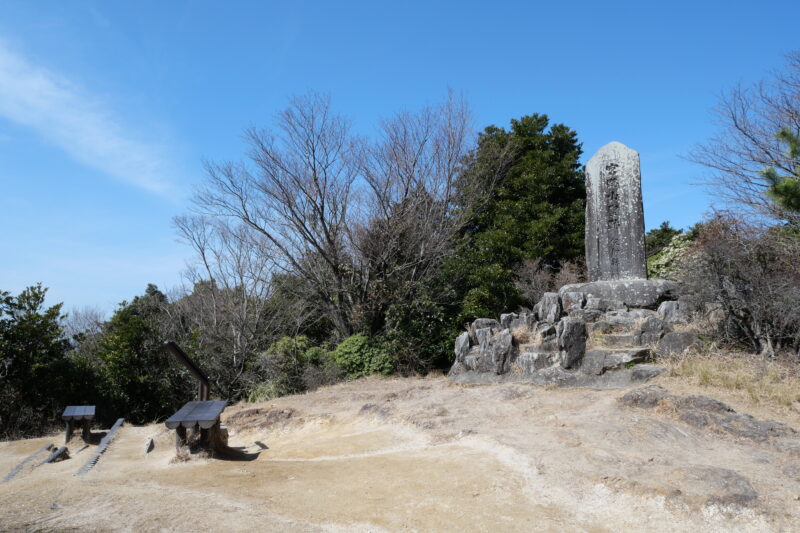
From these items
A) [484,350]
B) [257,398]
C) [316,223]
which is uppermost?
[316,223]

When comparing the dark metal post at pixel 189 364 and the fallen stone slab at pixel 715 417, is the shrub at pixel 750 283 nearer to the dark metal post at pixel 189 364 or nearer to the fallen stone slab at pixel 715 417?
the fallen stone slab at pixel 715 417

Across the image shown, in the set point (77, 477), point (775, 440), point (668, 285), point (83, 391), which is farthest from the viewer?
point (83, 391)

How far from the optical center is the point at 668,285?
913 cm

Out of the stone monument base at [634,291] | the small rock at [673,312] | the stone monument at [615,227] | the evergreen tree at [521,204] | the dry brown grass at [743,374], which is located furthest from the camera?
the evergreen tree at [521,204]

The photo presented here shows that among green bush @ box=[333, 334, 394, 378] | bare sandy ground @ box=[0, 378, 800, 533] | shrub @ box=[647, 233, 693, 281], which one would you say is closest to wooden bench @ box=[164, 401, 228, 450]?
bare sandy ground @ box=[0, 378, 800, 533]

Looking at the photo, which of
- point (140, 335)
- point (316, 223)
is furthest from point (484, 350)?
point (140, 335)

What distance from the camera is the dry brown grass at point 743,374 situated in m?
5.95

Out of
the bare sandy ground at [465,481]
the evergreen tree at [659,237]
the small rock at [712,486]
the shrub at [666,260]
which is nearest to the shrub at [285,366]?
the bare sandy ground at [465,481]

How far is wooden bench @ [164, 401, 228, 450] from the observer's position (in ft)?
19.8

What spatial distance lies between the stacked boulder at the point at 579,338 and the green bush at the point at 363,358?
3071 millimetres

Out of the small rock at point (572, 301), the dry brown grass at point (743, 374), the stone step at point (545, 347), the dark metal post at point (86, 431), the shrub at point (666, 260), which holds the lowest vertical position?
the dark metal post at point (86, 431)

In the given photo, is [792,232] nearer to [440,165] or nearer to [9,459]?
[440,165]

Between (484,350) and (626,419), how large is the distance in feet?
12.3

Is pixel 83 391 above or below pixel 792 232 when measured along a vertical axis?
below
